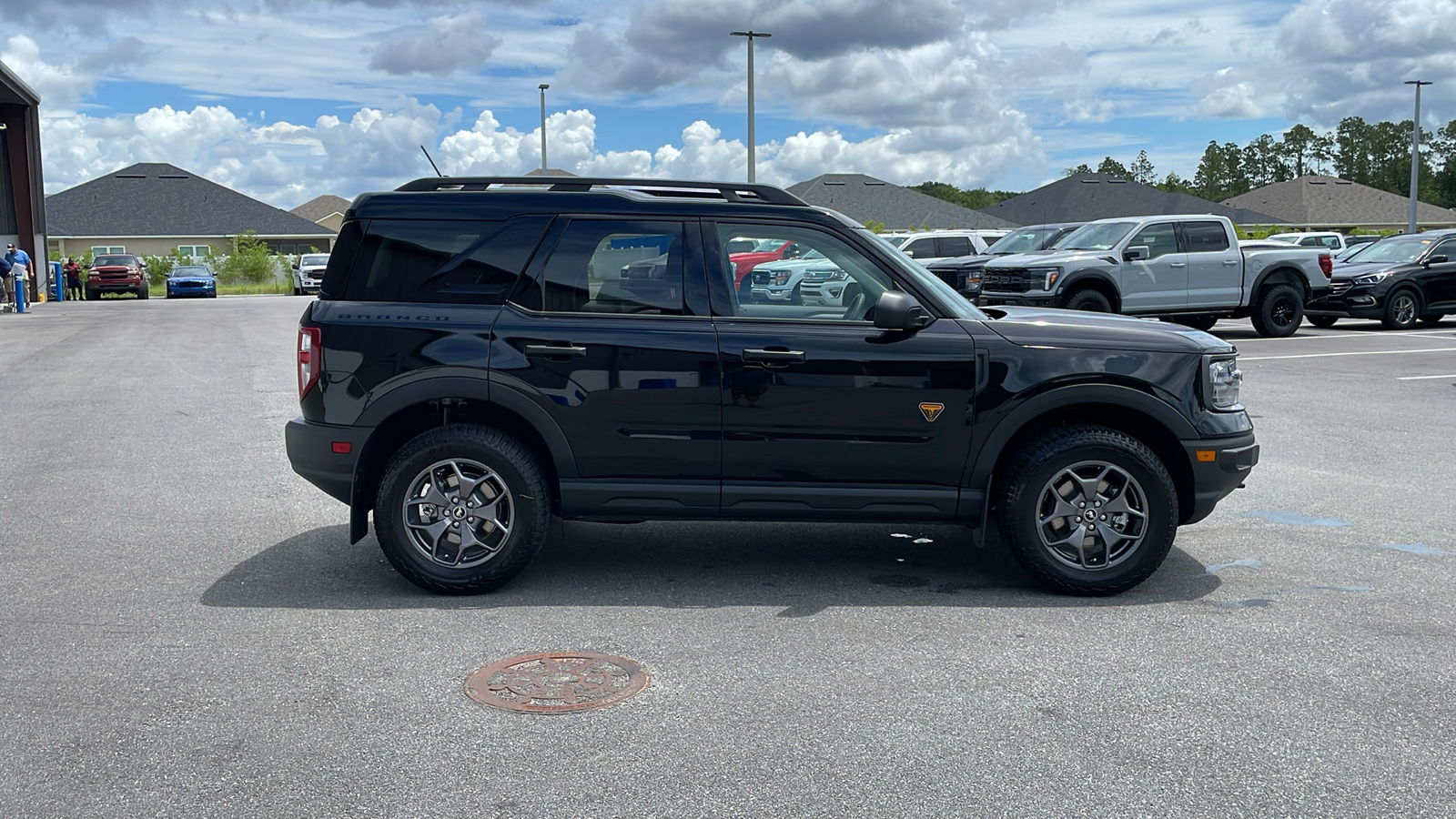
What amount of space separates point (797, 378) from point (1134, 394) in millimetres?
1542

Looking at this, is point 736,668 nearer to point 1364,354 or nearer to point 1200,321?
point 1364,354

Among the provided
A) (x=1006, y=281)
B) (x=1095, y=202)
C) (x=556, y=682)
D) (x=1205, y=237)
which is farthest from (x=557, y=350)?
(x=1095, y=202)

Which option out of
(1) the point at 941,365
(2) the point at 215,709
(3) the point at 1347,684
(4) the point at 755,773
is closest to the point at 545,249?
(1) the point at 941,365

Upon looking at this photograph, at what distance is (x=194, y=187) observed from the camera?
71125mm

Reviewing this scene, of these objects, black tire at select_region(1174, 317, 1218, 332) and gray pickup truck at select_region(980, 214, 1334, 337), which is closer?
gray pickup truck at select_region(980, 214, 1334, 337)

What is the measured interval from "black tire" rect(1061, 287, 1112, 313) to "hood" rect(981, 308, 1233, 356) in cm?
1282

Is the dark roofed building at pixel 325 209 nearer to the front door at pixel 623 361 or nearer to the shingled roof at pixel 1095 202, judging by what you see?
the shingled roof at pixel 1095 202

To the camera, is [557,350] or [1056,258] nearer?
[557,350]

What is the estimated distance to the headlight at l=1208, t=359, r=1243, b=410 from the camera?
5809 millimetres

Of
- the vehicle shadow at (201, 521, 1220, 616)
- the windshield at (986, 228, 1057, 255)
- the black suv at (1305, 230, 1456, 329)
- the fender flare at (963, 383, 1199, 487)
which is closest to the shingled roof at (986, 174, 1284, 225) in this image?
A: the windshield at (986, 228, 1057, 255)

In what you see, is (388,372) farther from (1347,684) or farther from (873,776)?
(1347,684)

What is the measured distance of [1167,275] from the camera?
763 inches

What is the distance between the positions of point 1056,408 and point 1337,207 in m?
71.1

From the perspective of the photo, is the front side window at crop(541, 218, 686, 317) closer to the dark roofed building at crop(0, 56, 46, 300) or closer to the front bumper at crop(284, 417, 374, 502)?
the front bumper at crop(284, 417, 374, 502)
